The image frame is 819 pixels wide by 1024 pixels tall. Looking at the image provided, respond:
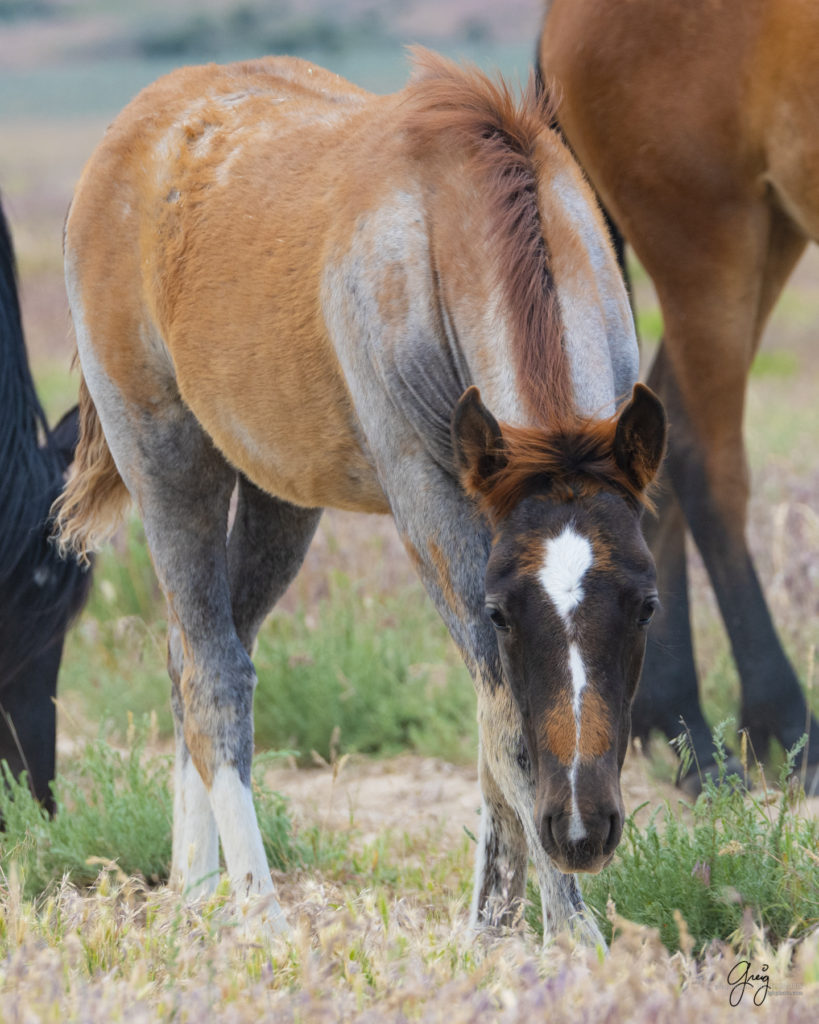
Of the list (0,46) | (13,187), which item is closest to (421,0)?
(0,46)

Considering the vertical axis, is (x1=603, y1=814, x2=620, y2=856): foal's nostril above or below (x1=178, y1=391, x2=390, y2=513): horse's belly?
below

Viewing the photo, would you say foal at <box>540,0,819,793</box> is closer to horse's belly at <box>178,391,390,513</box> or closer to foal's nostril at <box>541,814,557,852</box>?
horse's belly at <box>178,391,390,513</box>

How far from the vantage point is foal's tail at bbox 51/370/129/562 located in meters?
3.71

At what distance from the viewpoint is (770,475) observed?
7.18 meters

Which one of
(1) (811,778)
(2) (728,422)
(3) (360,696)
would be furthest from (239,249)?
(1) (811,778)

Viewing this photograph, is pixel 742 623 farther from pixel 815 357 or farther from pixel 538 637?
pixel 815 357

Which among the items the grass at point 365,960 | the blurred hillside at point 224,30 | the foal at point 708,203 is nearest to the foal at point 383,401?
the grass at point 365,960

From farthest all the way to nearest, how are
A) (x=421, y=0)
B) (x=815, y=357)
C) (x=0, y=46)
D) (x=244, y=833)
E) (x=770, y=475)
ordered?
1. (x=421, y=0)
2. (x=0, y=46)
3. (x=815, y=357)
4. (x=770, y=475)
5. (x=244, y=833)

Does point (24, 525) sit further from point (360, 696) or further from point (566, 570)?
point (566, 570)

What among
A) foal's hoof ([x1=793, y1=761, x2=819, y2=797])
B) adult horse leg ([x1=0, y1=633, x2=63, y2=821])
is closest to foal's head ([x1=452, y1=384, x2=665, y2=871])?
foal's hoof ([x1=793, y1=761, x2=819, y2=797])

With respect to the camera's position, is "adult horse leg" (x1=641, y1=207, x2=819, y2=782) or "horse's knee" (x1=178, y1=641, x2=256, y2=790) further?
"adult horse leg" (x1=641, y1=207, x2=819, y2=782)

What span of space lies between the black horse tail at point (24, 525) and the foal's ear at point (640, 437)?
7.30 ft

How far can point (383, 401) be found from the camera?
2.62m

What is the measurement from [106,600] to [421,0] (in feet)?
248
